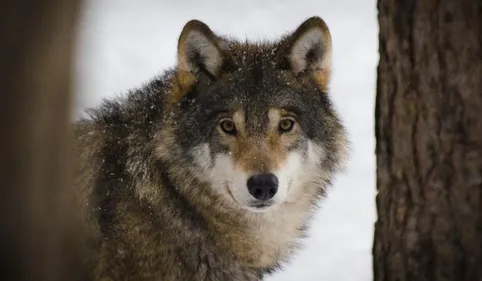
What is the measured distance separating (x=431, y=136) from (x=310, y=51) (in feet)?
5.01

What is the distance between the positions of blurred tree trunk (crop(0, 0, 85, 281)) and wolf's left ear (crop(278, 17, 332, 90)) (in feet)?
6.59

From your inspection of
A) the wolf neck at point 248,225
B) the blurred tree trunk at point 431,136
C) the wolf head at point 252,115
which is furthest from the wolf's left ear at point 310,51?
the blurred tree trunk at point 431,136

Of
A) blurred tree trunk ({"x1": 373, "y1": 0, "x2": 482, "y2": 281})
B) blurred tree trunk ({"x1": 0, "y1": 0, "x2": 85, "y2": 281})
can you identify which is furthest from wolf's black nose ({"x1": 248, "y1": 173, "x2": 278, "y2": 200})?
blurred tree trunk ({"x1": 0, "y1": 0, "x2": 85, "y2": 281})

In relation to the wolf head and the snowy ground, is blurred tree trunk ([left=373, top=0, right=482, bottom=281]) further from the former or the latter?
the snowy ground

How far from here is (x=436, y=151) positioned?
3.71 meters

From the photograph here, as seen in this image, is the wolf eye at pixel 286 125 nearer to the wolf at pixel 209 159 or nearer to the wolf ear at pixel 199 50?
the wolf at pixel 209 159

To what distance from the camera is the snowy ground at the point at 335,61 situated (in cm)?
706

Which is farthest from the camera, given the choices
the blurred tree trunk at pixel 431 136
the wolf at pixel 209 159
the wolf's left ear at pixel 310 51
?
the wolf's left ear at pixel 310 51

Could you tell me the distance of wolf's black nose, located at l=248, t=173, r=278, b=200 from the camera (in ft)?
14.6

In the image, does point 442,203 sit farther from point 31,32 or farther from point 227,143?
point 31,32

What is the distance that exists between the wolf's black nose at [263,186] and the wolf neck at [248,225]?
1.42 feet

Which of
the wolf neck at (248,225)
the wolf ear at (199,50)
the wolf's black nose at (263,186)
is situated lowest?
the wolf neck at (248,225)

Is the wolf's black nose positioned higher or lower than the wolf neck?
higher

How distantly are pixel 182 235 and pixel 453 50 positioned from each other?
6.87 ft
